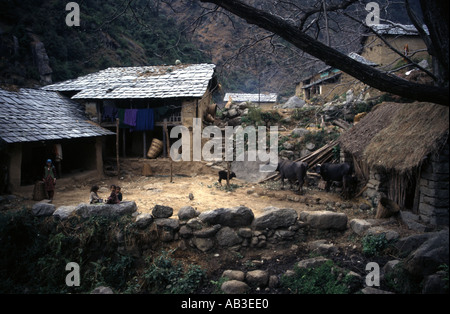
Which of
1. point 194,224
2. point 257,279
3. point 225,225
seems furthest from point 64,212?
point 257,279

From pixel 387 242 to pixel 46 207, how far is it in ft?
26.5

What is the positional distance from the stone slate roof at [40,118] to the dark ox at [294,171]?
882cm

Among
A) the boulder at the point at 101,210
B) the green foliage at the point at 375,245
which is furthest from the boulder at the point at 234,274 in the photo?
the boulder at the point at 101,210

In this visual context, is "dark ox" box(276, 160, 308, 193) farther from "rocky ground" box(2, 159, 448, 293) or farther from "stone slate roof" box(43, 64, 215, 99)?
"stone slate roof" box(43, 64, 215, 99)

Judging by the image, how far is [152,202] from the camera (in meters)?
8.67

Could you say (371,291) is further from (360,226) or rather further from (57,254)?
(57,254)

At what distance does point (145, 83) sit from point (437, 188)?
13.9m

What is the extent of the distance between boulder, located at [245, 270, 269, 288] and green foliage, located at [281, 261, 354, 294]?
1.05 ft

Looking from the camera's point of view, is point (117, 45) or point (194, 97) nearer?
point (194, 97)

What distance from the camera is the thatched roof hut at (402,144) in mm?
5504

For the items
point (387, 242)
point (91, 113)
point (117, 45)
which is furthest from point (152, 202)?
point (117, 45)
